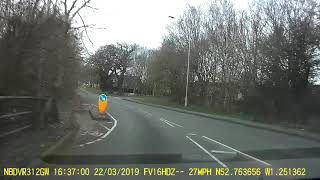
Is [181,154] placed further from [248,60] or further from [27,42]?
[248,60]

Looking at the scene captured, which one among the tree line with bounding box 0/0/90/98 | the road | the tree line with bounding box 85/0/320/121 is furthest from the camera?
the tree line with bounding box 85/0/320/121

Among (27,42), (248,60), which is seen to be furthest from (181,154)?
(248,60)

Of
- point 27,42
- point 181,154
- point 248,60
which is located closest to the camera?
point 181,154

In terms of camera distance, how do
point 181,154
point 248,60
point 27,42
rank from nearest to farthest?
point 181,154 → point 27,42 → point 248,60

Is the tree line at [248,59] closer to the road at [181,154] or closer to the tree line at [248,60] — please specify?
the tree line at [248,60]

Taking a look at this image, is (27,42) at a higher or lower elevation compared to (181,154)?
higher

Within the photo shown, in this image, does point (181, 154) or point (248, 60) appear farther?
point (248, 60)

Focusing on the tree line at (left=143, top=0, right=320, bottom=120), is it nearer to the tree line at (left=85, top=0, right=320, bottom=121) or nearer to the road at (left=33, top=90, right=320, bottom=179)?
the tree line at (left=85, top=0, right=320, bottom=121)

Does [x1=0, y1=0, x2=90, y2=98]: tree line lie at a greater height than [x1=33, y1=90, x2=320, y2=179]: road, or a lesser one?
greater

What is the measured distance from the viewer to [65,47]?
21.1 meters

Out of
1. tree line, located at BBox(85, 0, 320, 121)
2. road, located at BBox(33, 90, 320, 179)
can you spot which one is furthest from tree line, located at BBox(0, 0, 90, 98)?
tree line, located at BBox(85, 0, 320, 121)

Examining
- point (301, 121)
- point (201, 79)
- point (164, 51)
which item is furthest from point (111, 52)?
point (301, 121)

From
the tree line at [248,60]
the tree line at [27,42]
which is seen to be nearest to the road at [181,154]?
the tree line at [27,42]

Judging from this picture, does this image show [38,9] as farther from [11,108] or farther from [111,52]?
[111,52]
